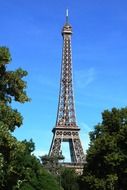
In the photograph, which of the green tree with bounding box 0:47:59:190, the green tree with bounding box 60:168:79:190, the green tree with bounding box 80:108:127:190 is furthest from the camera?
the green tree with bounding box 60:168:79:190

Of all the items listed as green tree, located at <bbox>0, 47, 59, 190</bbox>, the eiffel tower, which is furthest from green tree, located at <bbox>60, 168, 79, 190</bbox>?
green tree, located at <bbox>0, 47, 59, 190</bbox>

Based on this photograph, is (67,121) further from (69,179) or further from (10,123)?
(10,123)

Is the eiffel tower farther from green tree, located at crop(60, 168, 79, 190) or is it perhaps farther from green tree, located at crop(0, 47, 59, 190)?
green tree, located at crop(0, 47, 59, 190)

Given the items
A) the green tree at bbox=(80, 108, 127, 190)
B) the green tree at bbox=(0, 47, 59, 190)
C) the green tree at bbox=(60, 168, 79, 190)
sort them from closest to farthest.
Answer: the green tree at bbox=(0, 47, 59, 190), the green tree at bbox=(80, 108, 127, 190), the green tree at bbox=(60, 168, 79, 190)

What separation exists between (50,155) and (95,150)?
78.3 m

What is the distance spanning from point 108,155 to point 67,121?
3426 inches

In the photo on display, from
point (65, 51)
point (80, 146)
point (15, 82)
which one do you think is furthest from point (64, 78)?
point (15, 82)

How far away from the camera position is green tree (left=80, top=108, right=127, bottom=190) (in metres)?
44.6

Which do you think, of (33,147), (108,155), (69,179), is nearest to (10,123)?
(108,155)

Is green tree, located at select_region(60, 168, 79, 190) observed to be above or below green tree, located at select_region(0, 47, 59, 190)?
above

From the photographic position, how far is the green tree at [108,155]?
4459 centimetres

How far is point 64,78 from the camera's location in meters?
138

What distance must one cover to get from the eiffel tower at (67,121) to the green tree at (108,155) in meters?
77.0

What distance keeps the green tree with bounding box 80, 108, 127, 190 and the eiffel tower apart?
7703 cm
